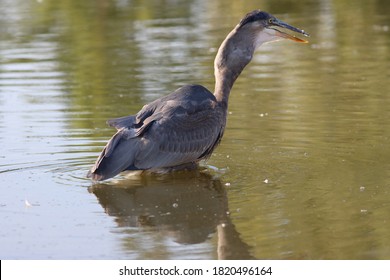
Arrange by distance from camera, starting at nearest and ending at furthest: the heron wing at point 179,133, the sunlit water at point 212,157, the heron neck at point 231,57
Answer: the sunlit water at point 212,157
the heron wing at point 179,133
the heron neck at point 231,57

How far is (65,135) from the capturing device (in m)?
11.5

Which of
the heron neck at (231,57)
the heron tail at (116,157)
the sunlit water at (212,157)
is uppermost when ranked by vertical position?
the heron neck at (231,57)

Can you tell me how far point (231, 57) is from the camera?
1060 centimetres

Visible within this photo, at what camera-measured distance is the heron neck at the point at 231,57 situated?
34.5 ft

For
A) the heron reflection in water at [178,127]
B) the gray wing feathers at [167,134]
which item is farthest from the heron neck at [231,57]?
the gray wing feathers at [167,134]

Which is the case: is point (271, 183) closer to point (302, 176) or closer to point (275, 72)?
point (302, 176)

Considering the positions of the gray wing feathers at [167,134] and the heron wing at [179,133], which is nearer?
the gray wing feathers at [167,134]

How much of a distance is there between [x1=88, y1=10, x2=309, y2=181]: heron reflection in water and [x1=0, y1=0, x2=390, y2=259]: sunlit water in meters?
0.23

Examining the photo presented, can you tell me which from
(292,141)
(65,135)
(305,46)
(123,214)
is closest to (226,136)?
(292,141)

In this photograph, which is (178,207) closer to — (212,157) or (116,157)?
(116,157)

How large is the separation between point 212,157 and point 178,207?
6.38 feet

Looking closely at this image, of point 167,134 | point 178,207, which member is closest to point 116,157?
point 167,134

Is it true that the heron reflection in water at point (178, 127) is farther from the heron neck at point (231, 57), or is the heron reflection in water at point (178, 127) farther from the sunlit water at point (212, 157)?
the sunlit water at point (212, 157)

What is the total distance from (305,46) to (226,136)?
23.0ft
